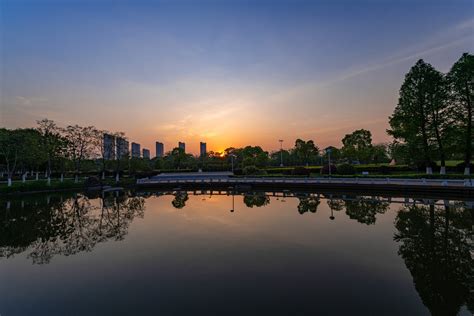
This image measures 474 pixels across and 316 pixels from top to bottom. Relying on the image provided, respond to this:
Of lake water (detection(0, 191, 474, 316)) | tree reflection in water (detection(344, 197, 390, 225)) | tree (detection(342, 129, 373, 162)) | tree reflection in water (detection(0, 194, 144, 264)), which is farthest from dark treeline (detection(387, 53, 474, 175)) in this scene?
tree reflection in water (detection(0, 194, 144, 264))

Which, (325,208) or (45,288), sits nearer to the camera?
(45,288)

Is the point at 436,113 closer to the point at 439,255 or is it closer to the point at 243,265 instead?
the point at 439,255

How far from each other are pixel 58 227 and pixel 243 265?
35.9ft

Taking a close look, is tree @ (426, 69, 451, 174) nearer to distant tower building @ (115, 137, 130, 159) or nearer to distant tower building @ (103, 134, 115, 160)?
distant tower building @ (115, 137, 130, 159)

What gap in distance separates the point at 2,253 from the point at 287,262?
10.2 meters

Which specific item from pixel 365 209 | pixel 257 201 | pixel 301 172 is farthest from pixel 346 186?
pixel 301 172

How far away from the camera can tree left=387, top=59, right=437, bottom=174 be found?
27234 mm

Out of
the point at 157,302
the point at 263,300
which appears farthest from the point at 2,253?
the point at 263,300

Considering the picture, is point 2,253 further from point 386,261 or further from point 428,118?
point 428,118

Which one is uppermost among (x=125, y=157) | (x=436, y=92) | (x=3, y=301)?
(x=436, y=92)

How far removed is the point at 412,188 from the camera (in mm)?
21531

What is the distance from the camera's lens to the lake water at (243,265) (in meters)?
5.38

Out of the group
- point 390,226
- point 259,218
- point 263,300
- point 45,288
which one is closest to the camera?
point 263,300

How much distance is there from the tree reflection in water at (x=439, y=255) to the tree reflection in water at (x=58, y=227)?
10.6 metres
